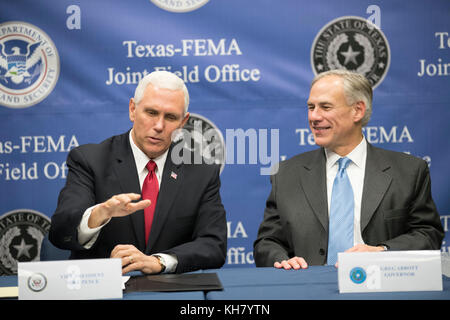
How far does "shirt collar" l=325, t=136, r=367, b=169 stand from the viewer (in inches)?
99.8

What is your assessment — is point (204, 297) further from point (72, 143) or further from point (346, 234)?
point (72, 143)

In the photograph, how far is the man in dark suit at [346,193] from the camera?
94.2 inches

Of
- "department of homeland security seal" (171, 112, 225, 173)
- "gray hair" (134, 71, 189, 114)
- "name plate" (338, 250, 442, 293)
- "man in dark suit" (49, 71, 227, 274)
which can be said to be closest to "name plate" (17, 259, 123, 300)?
"man in dark suit" (49, 71, 227, 274)

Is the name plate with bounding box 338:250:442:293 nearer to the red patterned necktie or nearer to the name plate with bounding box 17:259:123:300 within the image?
the name plate with bounding box 17:259:123:300

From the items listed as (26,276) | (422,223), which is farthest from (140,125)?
(422,223)

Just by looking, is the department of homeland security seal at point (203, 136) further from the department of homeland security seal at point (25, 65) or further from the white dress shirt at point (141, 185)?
the department of homeland security seal at point (25, 65)

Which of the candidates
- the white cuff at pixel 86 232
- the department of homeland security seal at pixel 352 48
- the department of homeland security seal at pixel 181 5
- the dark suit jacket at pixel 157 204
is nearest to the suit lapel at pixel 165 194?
the dark suit jacket at pixel 157 204

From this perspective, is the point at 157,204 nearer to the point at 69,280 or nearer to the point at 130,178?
the point at 130,178

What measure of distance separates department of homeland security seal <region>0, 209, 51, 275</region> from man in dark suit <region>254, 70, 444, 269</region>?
174 cm

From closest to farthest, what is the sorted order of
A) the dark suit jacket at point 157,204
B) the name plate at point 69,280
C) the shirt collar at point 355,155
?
the name plate at point 69,280, the dark suit jacket at point 157,204, the shirt collar at point 355,155

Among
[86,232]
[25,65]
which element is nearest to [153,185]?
[86,232]

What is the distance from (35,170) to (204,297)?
7.40 ft

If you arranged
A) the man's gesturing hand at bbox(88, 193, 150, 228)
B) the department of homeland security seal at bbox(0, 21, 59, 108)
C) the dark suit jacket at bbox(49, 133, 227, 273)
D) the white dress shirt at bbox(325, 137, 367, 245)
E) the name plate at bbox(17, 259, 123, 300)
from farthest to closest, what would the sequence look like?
1. the department of homeland security seal at bbox(0, 21, 59, 108)
2. the white dress shirt at bbox(325, 137, 367, 245)
3. the dark suit jacket at bbox(49, 133, 227, 273)
4. the man's gesturing hand at bbox(88, 193, 150, 228)
5. the name plate at bbox(17, 259, 123, 300)

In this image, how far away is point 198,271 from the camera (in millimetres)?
2061
